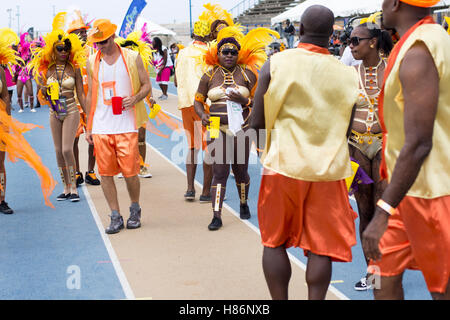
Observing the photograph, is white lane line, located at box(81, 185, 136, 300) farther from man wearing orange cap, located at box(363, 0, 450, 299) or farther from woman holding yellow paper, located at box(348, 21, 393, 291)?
man wearing orange cap, located at box(363, 0, 450, 299)

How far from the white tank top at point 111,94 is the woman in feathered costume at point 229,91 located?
801 millimetres

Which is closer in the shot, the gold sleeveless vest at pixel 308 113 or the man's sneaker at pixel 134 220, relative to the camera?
the gold sleeveless vest at pixel 308 113

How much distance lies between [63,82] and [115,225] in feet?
7.87

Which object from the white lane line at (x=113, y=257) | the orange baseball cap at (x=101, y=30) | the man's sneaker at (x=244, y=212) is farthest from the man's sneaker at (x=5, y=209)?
the man's sneaker at (x=244, y=212)

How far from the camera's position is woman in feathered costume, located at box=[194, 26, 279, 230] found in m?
6.63

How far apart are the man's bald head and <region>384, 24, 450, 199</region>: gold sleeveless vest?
3.04ft

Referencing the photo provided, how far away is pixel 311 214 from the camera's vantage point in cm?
377

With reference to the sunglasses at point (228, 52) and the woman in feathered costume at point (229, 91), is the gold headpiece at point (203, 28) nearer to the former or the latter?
the woman in feathered costume at point (229, 91)

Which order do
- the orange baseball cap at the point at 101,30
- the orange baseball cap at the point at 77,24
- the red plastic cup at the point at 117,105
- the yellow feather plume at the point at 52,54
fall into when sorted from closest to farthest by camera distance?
the orange baseball cap at the point at 101,30 → the red plastic cup at the point at 117,105 → the yellow feather plume at the point at 52,54 → the orange baseball cap at the point at 77,24

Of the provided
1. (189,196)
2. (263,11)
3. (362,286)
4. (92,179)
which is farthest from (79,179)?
(263,11)

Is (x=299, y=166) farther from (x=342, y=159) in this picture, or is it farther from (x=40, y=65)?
(x=40, y=65)

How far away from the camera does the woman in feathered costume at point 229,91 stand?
261 inches

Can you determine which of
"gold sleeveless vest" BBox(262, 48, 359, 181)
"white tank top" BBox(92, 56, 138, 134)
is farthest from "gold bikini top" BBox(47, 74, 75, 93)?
"gold sleeveless vest" BBox(262, 48, 359, 181)
